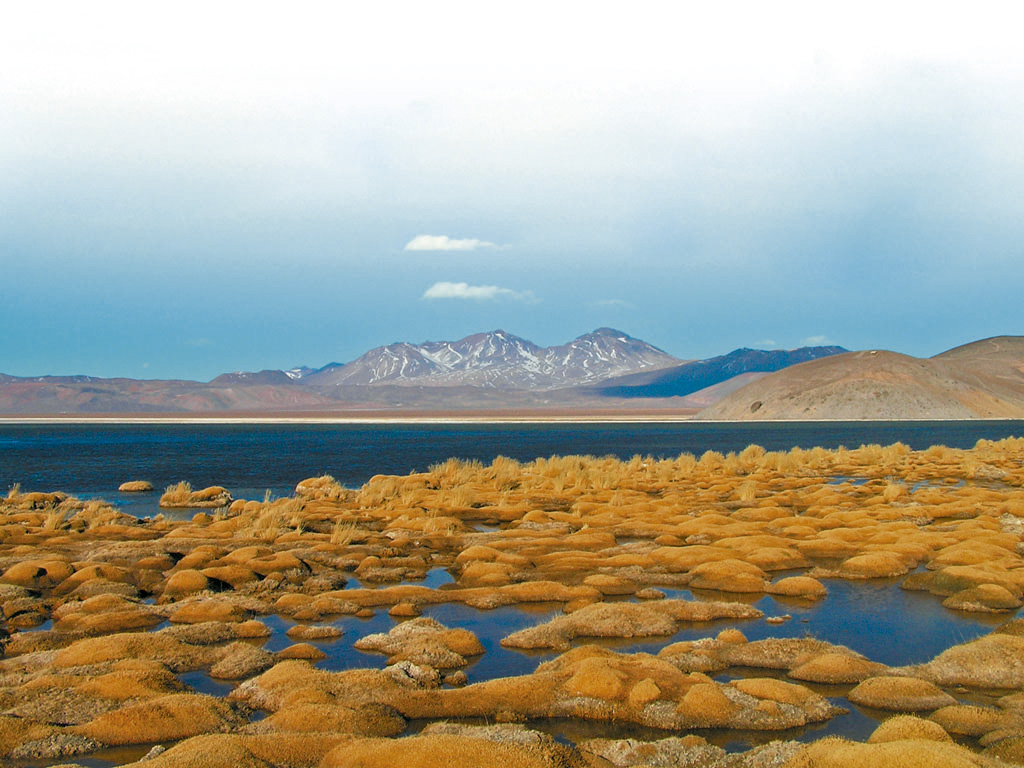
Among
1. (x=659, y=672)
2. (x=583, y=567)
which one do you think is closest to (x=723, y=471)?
(x=583, y=567)

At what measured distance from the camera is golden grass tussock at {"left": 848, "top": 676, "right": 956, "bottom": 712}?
41.4 feet

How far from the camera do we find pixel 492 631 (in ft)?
57.2

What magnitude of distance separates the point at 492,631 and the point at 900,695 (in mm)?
7916

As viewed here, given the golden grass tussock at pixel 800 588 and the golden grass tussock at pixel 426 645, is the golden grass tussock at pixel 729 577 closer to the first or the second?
the golden grass tussock at pixel 800 588

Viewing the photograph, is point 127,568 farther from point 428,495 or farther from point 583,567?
point 428,495

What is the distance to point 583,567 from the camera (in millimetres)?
23312

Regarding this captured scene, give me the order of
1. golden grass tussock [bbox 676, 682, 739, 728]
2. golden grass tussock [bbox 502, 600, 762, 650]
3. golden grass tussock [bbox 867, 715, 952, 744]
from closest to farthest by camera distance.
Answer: golden grass tussock [bbox 867, 715, 952, 744], golden grass tussock [bbox 676, 682, 739, 728], golden grass tussock [bbox 502, 600, 762, 650]

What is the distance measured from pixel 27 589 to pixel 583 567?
1414cm

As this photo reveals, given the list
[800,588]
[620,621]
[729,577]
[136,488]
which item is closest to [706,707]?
[620,621]

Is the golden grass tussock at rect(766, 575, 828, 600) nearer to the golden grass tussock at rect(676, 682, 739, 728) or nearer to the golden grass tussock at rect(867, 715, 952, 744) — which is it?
the golden grass tussock at rect(676, 682, 739, 728)

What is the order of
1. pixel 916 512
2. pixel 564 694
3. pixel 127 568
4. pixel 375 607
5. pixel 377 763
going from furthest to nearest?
pixel 916 512 → pixel 127 568 → pixel 375 607 → pixel 564 694 → pixel 377 763

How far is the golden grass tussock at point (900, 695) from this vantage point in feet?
41.4

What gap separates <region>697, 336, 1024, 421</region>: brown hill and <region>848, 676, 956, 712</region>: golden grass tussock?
15700 cm

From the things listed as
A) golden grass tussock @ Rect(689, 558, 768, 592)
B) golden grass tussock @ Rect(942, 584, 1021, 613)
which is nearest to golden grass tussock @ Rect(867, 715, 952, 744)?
golden grass tussock @ Rect(942, 584, 1021, 613)
